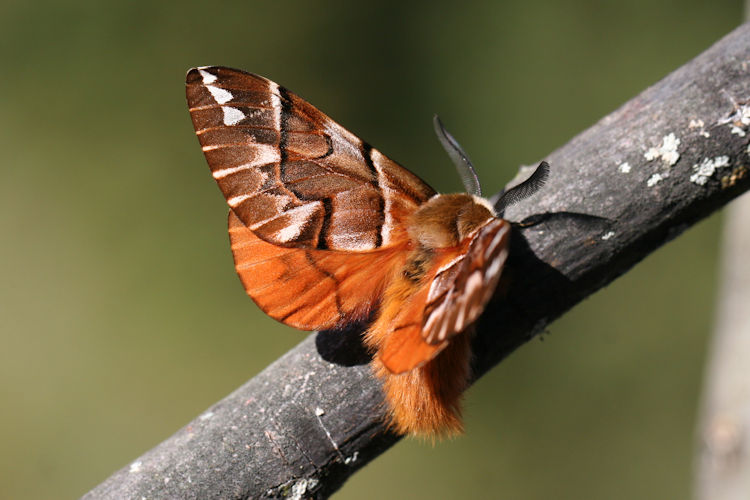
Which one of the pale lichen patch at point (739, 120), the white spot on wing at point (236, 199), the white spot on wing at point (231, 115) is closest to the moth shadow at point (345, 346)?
the white spot on wing at point (236, 199)

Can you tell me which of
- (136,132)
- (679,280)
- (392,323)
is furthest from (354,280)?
(679,280)

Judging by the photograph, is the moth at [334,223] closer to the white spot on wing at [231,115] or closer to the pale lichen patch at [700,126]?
the white spot on wing at [231,115]

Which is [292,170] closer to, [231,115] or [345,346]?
[231,115]

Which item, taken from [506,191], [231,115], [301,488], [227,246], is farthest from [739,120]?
[227,246]

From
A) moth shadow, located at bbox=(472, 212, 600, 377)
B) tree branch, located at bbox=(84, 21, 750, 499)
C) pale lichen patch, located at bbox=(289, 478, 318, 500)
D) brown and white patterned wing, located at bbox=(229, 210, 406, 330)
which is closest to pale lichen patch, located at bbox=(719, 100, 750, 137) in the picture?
tree branch, located at bbox=(84, 21, 750, 499)

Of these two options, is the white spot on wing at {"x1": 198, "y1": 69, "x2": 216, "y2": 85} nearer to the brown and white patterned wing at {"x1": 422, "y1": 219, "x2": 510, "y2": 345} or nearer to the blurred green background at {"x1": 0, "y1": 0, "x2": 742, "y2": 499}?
the brown and white patterned wing at {"x1": 422, "y1": 219, "x2": 510, "y2": 345}

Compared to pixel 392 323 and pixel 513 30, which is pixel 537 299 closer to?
pixel 392 323
